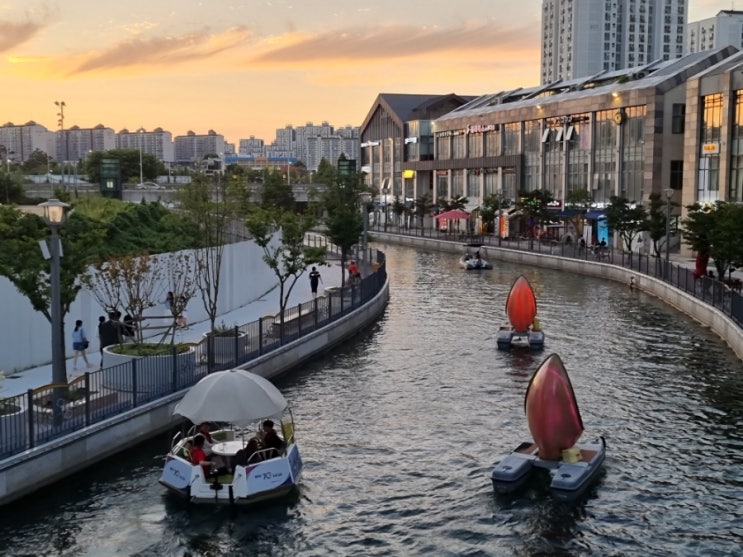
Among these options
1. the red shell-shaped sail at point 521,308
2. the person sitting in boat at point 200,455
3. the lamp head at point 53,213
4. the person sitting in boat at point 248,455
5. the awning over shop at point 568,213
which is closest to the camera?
the person sitting in boat at point 200,455

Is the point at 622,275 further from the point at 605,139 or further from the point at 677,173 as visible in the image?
the point at 605,139

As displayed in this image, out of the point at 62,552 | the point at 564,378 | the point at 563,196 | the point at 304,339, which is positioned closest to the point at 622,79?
the point at 563,196

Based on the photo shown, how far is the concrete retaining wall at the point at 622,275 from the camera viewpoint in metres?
36.9

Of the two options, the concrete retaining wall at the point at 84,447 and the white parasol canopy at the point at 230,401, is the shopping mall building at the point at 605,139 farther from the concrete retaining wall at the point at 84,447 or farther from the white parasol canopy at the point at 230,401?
the white parasol canopy at the point at 230,401

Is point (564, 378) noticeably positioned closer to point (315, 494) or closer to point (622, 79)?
point (315, 494)

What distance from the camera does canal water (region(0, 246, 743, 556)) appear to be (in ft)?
57.1

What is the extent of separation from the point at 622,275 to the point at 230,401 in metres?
44.4

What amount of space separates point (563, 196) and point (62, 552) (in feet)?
269

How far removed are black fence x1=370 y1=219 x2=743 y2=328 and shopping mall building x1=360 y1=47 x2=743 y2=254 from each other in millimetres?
5583

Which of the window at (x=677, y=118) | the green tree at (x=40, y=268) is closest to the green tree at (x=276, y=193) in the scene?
the window at (x=677, y=118)

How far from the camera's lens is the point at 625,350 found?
35656 millimetres

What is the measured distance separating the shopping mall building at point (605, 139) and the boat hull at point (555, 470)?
125ft

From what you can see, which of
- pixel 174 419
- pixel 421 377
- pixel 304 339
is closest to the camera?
pixel 174 419

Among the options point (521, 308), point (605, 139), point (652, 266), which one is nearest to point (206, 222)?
point (521, 308)
